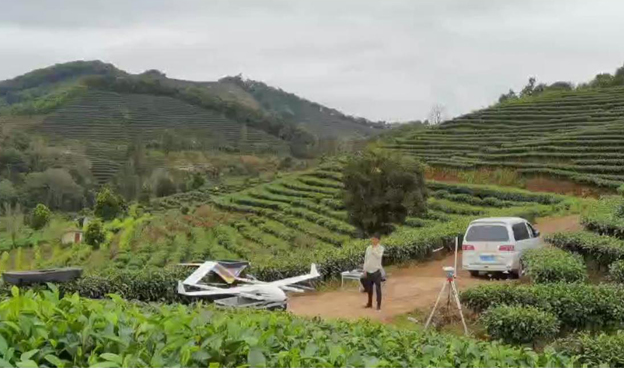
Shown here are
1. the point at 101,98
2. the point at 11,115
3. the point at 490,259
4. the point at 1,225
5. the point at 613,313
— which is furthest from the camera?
the point at 101,98

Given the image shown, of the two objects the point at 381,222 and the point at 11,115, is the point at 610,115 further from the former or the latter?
the point at 11,115

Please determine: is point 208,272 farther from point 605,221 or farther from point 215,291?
point 605,221

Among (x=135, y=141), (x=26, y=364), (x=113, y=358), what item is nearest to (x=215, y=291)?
(x=113, y=358)

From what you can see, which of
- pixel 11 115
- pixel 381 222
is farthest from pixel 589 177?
pixel 11 115

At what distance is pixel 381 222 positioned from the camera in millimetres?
26703

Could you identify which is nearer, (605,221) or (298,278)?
(298,278)

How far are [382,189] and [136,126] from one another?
102 metres

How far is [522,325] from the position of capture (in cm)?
924

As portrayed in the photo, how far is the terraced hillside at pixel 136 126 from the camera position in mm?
109625

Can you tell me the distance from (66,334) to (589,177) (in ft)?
112

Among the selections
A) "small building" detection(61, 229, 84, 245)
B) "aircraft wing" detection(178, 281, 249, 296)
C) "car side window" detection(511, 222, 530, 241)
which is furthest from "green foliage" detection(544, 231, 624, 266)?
"small building" detection(61, 229, 84, 245)

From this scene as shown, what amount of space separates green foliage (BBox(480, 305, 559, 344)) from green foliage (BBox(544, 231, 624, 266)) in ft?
14.9

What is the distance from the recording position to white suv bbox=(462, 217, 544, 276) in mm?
15867

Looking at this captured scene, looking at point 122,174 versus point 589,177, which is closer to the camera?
point 589,177
